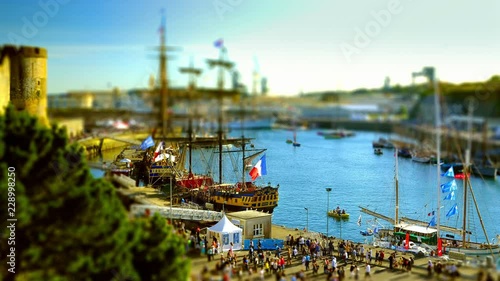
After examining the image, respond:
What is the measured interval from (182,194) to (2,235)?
15.7 m

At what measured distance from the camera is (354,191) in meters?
30.8

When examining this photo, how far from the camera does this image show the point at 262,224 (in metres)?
18.3

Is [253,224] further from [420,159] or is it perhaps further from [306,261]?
[420,159]

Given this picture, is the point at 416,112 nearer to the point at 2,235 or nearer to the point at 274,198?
the point at 274,198

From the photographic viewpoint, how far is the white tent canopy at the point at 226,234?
54.0ft

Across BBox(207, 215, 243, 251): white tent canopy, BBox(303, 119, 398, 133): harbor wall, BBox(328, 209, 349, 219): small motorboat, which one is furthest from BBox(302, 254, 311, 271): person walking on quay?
BBox(303, 119, 398, 133): harbor wall

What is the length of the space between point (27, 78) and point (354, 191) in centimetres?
1925

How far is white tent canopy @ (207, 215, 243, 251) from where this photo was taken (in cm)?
1647

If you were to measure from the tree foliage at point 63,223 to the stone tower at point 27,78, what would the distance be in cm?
572

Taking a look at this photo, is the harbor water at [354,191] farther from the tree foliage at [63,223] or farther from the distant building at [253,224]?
the tree foliage at [63,223]

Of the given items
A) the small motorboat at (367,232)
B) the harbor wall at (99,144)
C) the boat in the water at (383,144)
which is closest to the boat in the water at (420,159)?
the boat in the water at (383,144)

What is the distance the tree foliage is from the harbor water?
912cm

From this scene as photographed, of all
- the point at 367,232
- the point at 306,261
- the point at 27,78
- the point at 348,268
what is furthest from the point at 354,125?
the point at 27,78

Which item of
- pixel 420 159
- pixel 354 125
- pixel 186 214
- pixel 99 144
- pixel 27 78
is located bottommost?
pixel 420 159
